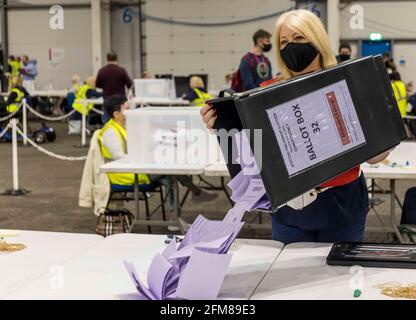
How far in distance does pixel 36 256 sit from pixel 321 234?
93cm

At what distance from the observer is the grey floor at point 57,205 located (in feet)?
18.8

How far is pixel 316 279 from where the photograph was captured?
1.86 meters

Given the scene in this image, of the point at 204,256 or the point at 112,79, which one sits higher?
the point at 112,79

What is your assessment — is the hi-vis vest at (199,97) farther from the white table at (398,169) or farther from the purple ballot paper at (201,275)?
the purple ballot paper at (201,275)

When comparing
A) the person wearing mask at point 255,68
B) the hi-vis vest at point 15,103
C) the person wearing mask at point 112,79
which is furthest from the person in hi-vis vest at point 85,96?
the person wearing mask at point 255,68

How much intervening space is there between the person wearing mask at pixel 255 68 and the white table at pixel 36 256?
14.0 feet

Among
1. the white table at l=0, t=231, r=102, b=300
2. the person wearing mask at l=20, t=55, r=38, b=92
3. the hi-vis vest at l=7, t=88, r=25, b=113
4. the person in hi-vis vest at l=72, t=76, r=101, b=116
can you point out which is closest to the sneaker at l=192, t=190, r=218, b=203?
the white table at l=0, t=231, r=102, b=300

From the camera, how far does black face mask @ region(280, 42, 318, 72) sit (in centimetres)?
215

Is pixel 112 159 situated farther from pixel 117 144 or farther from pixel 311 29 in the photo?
pixel 311 29

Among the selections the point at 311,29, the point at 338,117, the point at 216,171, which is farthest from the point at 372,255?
the point at 216,171

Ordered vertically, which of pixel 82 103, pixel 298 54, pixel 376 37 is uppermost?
pixel 376 37

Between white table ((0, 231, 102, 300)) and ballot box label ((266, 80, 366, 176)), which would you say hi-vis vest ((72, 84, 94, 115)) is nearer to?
white table ((0, 231, 102, 300))

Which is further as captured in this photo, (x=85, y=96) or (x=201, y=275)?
(x=85, y=96)
